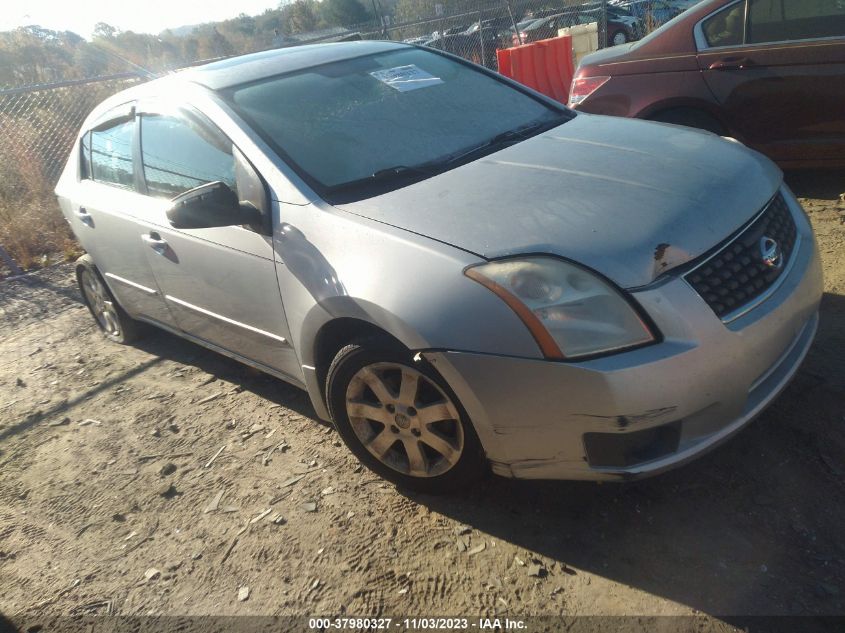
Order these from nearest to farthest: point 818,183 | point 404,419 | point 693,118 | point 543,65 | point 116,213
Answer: point 404,419 → point 116,213 → point 693,118 → point 818,183 → point 543,65

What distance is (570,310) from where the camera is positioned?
2189 mm

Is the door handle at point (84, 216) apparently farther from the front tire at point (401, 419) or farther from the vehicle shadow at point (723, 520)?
the vehicle shadow at point (723, 520)

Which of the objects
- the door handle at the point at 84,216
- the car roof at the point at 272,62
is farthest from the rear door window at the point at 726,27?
the door handle at the point at 84,216

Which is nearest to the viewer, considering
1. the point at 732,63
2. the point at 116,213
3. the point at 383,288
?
the point at 383,288

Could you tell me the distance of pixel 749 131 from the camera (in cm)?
488

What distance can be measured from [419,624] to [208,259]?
6.03ft

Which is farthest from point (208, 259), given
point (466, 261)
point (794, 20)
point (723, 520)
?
point (794, 20)

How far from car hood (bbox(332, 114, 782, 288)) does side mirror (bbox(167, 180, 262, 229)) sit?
462mm

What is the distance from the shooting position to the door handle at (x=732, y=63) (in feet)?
15.8

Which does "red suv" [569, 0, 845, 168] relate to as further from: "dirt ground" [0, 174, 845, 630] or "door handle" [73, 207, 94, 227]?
"door handle" [73, 207, 94, 227]

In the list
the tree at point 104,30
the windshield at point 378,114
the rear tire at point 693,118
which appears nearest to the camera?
the windshield at point 378,114

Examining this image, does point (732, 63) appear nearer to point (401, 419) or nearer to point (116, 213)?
point (401, 419)

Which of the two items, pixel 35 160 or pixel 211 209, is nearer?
pixel 211 209

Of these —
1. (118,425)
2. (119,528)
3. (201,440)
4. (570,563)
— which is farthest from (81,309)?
(570,563)
